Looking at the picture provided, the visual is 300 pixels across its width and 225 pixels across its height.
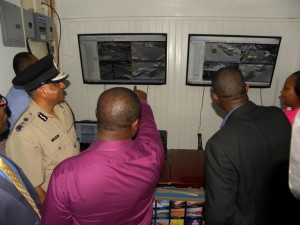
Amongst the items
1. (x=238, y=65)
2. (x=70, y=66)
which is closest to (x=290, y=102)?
(x=238, y=65)

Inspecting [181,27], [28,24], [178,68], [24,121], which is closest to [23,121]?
[24,121]

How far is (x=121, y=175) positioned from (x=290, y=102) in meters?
1.48

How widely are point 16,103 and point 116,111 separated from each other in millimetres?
1086

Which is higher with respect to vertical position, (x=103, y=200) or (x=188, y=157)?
(x=103, y=200)

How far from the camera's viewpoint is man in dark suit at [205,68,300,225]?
44.4 inches

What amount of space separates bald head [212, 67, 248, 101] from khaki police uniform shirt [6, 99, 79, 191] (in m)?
1.08

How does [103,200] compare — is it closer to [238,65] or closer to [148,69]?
[148,69]

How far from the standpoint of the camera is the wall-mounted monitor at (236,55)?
7.42 ft

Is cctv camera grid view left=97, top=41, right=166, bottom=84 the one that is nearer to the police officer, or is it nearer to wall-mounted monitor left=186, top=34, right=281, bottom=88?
wall-mounted monitor left=186, top=34, right=281, bottom=88

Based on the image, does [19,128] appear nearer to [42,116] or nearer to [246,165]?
[42,116]

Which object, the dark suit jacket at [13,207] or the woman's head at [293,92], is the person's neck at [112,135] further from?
the woman's head at [293,92]

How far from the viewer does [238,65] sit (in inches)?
92.2

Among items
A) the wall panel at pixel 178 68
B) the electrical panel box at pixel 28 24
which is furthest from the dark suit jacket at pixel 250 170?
the electrical panel box at pixel 28 24

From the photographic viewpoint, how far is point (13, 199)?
800 mm
